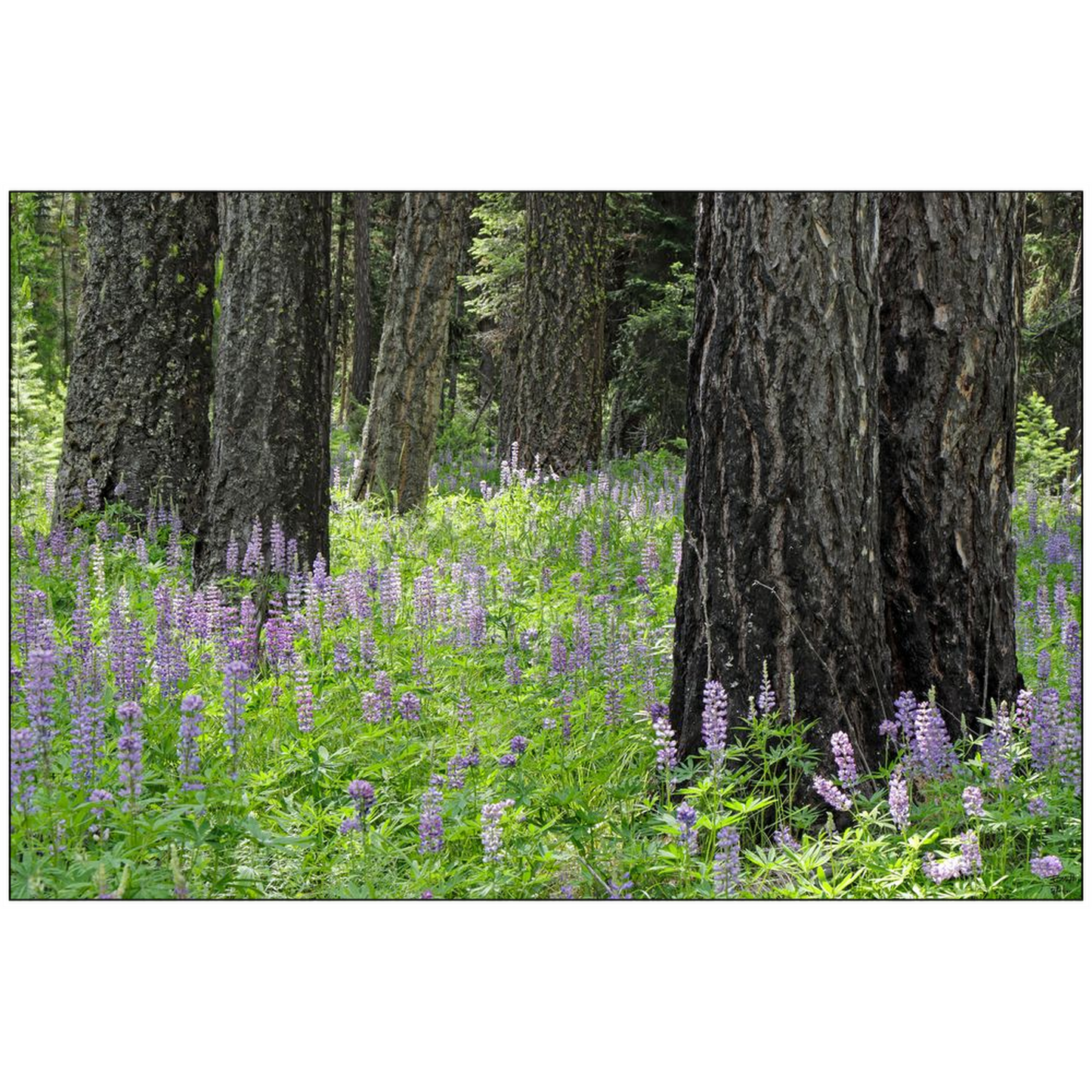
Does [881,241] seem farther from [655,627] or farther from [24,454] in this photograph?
[24,454]

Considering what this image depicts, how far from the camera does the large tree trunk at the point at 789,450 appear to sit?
3.55 metres

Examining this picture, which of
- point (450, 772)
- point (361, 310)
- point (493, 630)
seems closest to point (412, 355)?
point (493, 630)

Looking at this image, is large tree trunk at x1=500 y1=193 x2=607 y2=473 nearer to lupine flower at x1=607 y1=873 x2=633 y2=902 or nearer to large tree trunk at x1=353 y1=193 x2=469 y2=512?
large tree trunk at x1=353 y1=193 x2=469 y2=512

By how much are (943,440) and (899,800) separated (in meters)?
1.26

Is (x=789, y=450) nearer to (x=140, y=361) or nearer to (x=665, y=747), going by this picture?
(x=665, y=747)

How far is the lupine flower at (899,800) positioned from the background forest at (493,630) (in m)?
0.03

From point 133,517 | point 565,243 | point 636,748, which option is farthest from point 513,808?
point 565,243

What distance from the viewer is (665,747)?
3.80 meters

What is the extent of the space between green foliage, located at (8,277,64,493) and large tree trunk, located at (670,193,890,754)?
269 centimetres

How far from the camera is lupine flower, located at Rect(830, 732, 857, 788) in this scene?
3.49 meters

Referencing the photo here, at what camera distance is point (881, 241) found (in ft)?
13.4

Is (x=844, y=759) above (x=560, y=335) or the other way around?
the other way around

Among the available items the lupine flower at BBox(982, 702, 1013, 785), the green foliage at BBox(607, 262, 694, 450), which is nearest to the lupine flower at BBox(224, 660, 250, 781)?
the lupine flower at BBox(982, 702, 1013, 785)

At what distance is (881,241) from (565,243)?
603cm
